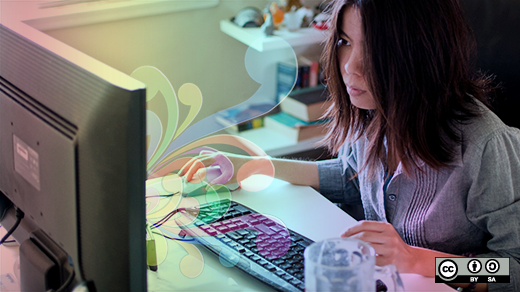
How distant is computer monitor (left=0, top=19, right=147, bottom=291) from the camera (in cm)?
50

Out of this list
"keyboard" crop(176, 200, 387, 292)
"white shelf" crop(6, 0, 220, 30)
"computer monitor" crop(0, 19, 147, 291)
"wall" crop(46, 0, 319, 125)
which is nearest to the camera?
"computer monitor" crop(0, 19, 147, 291)

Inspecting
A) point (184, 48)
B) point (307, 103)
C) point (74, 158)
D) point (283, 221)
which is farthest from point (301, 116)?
point (74, 158)

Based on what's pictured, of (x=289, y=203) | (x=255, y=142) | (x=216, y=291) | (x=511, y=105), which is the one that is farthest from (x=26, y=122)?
(x=255, y=142)

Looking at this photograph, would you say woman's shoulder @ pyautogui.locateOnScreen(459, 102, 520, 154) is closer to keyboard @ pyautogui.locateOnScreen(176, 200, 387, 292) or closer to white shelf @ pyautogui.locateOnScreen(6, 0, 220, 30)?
keyboard @ pyautogui.locateOnScreen(176, 200, 387, 292)

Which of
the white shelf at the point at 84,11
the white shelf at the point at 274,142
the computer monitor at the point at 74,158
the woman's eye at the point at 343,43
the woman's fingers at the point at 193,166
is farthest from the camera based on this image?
the white shelf at the point at 274,142

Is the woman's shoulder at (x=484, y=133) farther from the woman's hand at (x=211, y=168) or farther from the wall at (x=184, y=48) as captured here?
the wall at (x=184, y=48)

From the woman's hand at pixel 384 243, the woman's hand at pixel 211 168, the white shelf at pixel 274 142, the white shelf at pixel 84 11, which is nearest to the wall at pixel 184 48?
the white shelf at pixel 84 11

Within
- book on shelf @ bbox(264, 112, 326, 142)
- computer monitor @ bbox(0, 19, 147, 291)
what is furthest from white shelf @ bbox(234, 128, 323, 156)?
computer monitor @ bbox(0, 19, 147, 291)

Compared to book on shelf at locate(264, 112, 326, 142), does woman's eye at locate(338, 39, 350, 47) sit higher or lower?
higher

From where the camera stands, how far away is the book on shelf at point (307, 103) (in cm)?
213

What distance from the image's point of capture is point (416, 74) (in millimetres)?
831

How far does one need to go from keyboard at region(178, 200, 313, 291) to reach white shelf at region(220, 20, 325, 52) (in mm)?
1007

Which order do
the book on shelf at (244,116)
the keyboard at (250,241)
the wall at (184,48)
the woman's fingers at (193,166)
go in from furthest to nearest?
the book on shelf at (244,116), the wall at (184,48), the woman's fingers at (193,166), the keyboard at (250,241)

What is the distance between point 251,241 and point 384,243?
0.23m
